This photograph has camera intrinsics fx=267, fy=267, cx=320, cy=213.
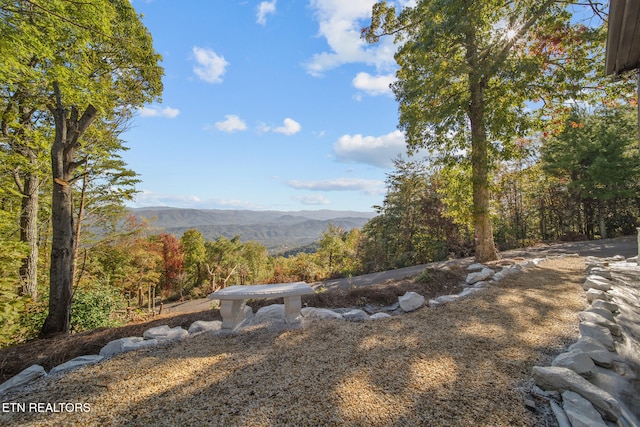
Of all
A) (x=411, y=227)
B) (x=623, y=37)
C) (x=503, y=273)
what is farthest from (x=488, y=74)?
(x=411, y=227)

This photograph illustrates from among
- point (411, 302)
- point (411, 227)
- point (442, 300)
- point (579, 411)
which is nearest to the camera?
point (579, 411)

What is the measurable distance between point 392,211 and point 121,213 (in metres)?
9.32

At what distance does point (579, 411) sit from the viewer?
1305 millimetres

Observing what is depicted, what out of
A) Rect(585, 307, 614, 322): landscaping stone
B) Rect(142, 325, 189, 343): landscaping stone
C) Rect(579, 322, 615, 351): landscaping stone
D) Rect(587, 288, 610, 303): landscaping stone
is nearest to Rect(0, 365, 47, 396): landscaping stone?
Rect(142, 325, 189, 343): landscaping stone

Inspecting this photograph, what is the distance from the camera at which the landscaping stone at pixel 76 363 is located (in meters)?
2.10

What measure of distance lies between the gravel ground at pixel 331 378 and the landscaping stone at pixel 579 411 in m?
0.16

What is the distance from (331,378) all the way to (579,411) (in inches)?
50.8

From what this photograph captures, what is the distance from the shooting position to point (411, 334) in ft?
8.18

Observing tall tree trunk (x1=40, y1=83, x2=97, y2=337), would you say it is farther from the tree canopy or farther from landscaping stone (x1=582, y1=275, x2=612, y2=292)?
landscaping stone (x1=582, y1=275, x2=612, y2=292)

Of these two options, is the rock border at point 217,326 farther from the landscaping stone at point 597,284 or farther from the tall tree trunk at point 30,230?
the tall tree trunk at point 30,230

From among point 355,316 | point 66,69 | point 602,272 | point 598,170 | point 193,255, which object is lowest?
point 193,255

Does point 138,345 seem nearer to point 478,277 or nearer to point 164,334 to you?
point 164,334

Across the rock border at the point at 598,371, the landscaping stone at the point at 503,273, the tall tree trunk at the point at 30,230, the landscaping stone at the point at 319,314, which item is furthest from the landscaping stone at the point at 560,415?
the tall tree trunk at the point at 30,230

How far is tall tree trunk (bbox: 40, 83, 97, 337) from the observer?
328cm
